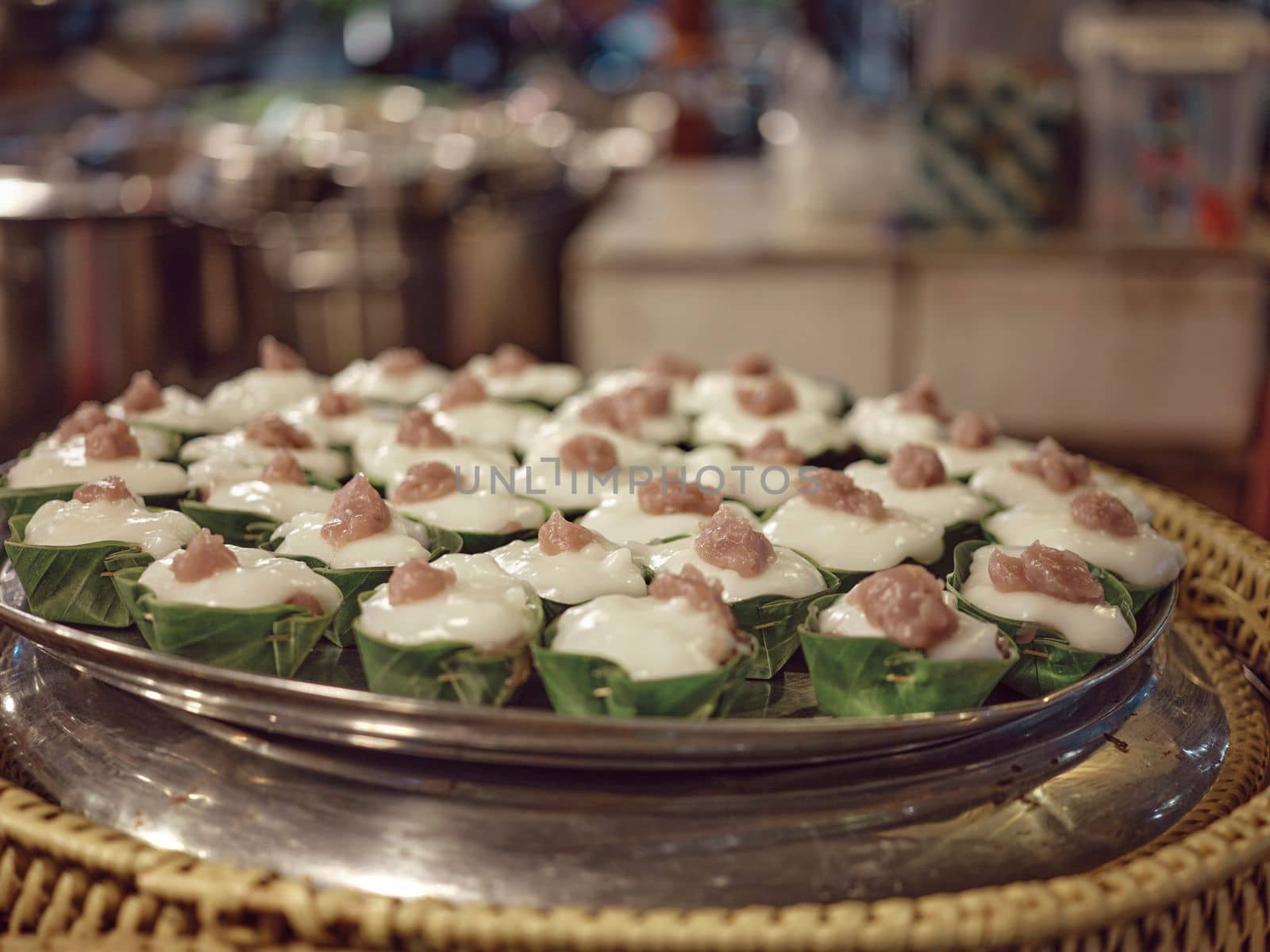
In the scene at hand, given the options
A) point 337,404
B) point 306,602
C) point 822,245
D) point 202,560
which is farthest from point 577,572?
point 822,245

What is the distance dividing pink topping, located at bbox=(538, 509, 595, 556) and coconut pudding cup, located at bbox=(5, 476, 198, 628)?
Answer: 0.42 metres

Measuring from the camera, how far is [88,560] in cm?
136

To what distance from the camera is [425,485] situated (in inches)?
62.2

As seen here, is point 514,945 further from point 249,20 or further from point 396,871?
point 249,20

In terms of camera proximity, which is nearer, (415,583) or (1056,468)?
(415,583)

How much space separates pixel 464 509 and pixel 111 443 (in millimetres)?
487

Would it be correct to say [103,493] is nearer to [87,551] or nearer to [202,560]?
[87,551]

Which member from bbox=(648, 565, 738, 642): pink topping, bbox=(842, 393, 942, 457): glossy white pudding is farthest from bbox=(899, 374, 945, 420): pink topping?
bbox=(648, 565, 738, 642): pink topping

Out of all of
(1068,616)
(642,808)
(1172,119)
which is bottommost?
(642,808)

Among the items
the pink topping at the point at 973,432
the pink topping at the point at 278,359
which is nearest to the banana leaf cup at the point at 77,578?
the pink topping at the point at 278,359

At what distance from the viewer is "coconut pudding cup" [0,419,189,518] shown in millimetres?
1566

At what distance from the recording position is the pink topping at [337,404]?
190 cm

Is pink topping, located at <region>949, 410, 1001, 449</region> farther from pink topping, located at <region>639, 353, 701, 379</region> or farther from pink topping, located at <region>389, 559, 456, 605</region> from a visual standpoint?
pink topping, located at <region>389, 559, 456, 605</region>

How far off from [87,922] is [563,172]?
4001 millimetres
